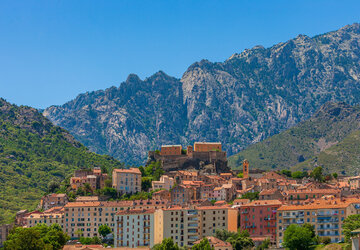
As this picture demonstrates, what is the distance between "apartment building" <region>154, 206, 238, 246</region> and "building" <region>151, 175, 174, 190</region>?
4019 cm

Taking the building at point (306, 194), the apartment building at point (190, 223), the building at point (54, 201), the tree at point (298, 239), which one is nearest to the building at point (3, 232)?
the building at point (54, 201)

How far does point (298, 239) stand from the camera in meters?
113

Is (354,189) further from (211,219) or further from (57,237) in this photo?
(57,237)

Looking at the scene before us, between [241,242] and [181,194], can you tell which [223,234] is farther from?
[181,194]

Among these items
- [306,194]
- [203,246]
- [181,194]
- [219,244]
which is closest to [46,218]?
[181,194]

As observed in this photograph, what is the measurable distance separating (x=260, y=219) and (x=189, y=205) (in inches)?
686

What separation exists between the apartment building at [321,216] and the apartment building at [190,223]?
36.6 feet

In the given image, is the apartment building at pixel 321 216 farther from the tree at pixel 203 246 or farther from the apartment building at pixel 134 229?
the apartment building at pixel 134 229

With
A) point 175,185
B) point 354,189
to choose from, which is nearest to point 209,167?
point 175,185

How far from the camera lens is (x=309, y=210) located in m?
127

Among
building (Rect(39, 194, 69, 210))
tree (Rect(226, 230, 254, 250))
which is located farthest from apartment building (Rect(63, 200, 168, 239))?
tree (Rect(226, 230, 254, 250))

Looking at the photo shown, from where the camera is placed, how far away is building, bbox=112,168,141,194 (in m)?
174

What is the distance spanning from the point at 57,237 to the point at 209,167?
76978 mm

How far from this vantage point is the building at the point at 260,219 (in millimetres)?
130875
